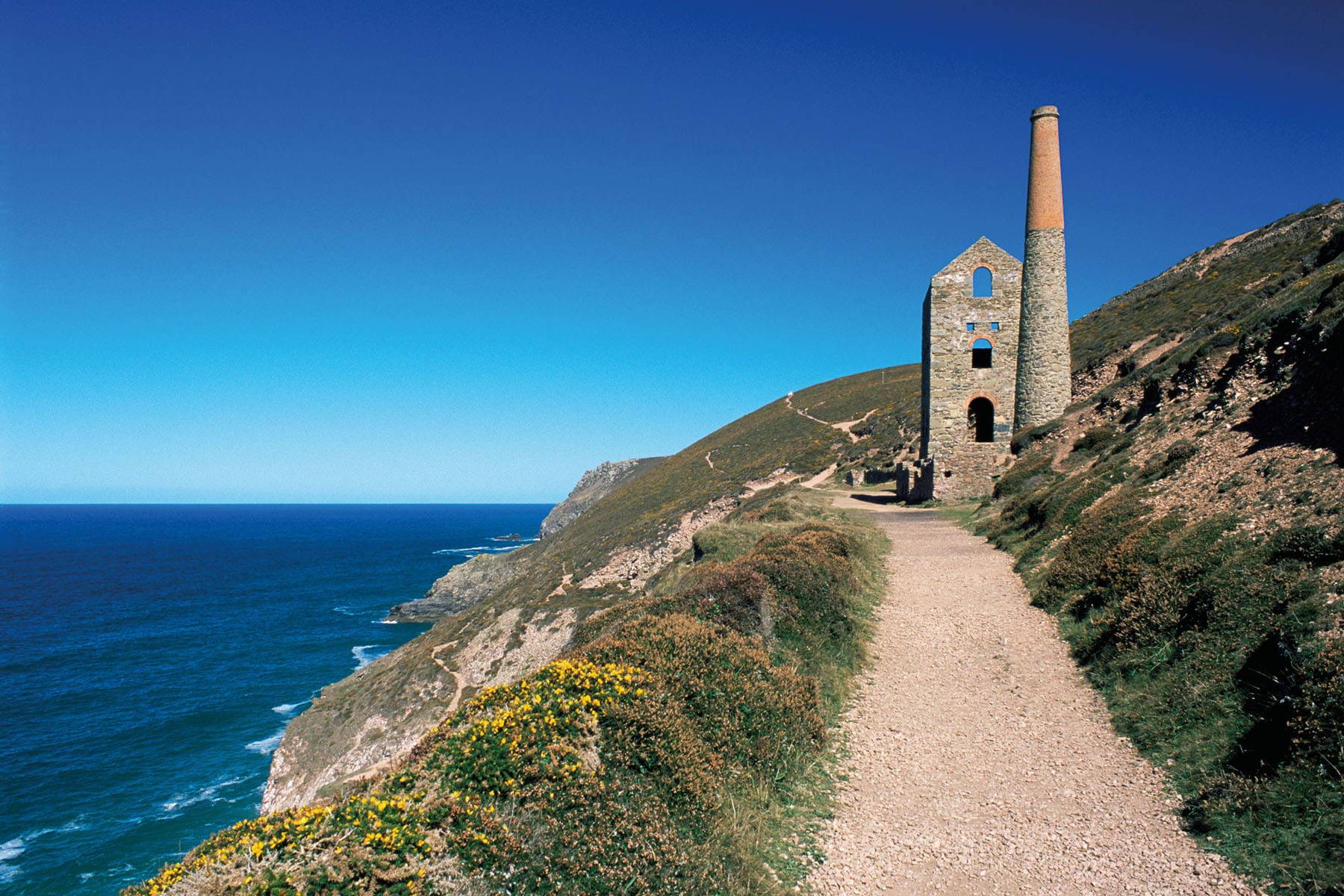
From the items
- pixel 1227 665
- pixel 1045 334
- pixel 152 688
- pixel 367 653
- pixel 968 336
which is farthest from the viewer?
pixel 367 653

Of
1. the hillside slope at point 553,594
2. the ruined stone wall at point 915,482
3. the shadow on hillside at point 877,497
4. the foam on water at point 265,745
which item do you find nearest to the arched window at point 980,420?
the ruined stone wall at point 915,482

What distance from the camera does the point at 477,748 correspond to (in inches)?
212

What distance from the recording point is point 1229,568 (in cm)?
829

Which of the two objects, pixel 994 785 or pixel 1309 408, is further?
pixel 1309 408

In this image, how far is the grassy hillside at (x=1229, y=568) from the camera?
5.22 metres

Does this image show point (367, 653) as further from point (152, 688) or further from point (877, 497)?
point (877, 497)

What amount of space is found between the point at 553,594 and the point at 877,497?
56.3 ft

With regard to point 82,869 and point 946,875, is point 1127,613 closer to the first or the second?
point 946,875

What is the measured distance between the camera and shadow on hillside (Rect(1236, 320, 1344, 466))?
10.2 meters

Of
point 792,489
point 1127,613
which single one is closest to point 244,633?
point 792,489

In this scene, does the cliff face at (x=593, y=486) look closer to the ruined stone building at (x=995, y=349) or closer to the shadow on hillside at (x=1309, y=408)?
the ruined stone building at (x=995, y=349)

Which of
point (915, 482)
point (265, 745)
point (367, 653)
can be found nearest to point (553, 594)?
point (265, 745)

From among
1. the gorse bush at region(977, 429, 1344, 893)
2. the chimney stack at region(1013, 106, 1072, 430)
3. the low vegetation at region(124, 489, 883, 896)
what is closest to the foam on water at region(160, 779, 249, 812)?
the low vegetation at region(124, 489, 883, 896)

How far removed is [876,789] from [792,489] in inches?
1097
